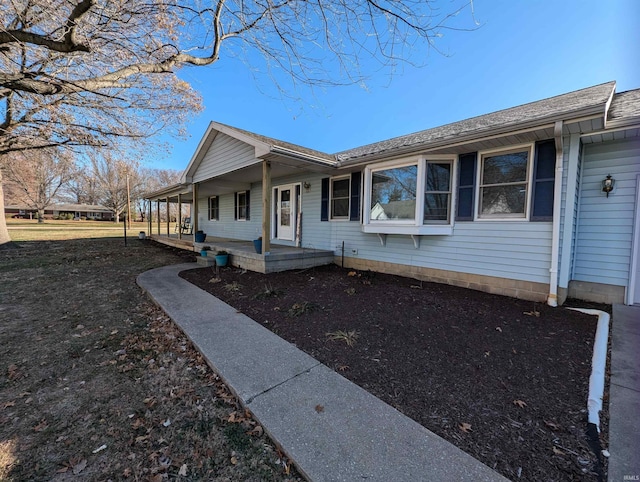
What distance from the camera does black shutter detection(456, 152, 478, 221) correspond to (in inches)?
213

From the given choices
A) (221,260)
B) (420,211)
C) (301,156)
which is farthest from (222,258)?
(420,211)

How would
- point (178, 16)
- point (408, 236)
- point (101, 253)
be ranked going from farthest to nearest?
point (101, 253) < point (408, 236) < point (178, 16)

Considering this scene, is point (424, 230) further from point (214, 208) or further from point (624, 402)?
point (214, 208)

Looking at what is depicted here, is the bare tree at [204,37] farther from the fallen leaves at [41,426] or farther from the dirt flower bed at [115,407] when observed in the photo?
the fallen leaves at [41,426]

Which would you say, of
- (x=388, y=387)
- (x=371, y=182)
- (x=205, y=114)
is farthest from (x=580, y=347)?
(x=205, y=114)

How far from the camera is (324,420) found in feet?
6.63

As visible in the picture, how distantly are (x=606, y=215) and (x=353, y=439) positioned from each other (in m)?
5.74

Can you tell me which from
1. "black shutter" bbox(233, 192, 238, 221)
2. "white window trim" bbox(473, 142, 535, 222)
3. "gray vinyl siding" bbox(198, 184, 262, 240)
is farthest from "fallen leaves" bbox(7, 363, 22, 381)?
"black shutter" bbox(233, 192, 238, 221)

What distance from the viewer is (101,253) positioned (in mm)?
10906

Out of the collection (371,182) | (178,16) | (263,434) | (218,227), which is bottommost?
(263,434)

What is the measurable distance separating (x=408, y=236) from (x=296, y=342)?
411 centimetres

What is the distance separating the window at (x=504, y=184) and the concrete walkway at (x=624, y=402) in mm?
2185

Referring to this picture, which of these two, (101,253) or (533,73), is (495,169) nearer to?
(533,73)

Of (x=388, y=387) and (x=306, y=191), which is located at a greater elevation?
(x=306, y=191)
